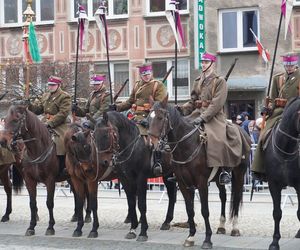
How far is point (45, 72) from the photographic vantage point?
28688 mm

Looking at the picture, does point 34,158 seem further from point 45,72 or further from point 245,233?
point 45,72

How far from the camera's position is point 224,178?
12.1 m

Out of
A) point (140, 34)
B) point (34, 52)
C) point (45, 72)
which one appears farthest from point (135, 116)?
point (140, 34)

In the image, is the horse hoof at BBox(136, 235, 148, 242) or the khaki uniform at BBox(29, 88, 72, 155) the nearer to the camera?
the horse hoof at BBox(136, 235, 148, 242)

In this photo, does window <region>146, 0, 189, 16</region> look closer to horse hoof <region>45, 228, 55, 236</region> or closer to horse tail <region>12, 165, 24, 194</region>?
horse tail <region>12, 165, 24, 194</region>

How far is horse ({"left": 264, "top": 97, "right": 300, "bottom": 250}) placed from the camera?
1055cm

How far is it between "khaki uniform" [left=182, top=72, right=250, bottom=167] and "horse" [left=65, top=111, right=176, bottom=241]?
3.58 ft

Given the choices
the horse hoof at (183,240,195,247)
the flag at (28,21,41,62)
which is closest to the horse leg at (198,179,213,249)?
the horse hoof at (183,240,195,247)

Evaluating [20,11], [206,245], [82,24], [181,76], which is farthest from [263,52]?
[206,245]

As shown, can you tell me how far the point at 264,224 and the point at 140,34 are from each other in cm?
1909

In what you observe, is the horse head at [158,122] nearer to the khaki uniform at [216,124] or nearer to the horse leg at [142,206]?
the khaki uniform at [216,124]

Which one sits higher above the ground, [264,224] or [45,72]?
[45,72]

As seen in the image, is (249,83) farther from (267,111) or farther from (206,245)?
(206,245)

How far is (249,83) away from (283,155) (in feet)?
61.1
